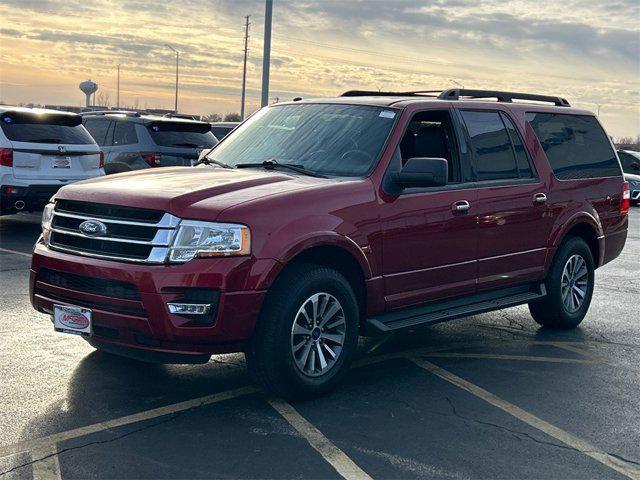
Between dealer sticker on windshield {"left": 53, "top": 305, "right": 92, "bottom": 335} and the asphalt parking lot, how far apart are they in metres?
0.43

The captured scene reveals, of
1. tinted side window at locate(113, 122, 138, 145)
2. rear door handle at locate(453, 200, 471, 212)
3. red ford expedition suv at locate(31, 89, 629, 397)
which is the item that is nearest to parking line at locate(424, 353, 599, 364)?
→ red ford expedition suv at locate(31, 89, 629, 397)

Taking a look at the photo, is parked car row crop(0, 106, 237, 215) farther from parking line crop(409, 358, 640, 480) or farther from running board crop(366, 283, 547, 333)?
parking line crop(409, 358, 640, 480)

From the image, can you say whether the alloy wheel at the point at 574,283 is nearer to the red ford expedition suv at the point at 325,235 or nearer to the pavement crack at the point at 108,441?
the red ford expedition suv at the point at 325,235

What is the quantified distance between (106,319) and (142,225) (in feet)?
1.96

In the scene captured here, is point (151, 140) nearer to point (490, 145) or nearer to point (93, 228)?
point (490, 145)

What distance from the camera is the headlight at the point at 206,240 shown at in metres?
5.09

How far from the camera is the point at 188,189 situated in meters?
5.42

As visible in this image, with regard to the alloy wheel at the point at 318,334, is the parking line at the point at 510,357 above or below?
below

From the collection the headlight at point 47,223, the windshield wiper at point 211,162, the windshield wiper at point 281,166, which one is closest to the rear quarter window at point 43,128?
the windshield wiper at point 211,162

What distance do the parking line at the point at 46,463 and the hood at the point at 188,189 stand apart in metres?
1.49

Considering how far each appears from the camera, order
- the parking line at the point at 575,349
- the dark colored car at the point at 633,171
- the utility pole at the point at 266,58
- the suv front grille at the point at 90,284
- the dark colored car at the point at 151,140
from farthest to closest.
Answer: the dark colored car at the point at 633,171
the utility pole at the point at 266,58
the dark colored car at the point at 151,140
the parking line at the point at 575,349
the suv front grille at the point at 90,284

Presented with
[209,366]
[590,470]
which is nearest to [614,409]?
[590,470]

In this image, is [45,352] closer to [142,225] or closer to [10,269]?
[142,225]

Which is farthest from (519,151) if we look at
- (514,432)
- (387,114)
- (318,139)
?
(514,432)
